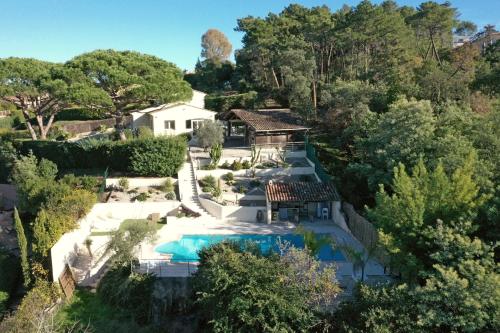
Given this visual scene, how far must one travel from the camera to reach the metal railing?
70.3 feet

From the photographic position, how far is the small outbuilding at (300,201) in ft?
93.8

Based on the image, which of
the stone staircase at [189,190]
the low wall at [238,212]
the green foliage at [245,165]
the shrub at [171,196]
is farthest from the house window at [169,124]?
the low wall at [238,212]

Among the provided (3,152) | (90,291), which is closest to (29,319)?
(90,291)

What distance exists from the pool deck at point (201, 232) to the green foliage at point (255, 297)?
487cm

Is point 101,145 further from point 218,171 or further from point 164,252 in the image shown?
point 164,252

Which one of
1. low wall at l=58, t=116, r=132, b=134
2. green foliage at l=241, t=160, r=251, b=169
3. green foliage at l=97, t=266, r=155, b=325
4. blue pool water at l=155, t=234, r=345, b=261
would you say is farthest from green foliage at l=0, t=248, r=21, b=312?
low wall at l=58, t=116, r=132, b=134

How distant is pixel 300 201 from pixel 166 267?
417 inches

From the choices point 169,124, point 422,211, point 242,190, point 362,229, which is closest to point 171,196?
point 242,190

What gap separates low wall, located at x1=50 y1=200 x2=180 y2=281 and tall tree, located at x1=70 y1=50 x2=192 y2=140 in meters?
10.7

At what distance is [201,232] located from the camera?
27312mm

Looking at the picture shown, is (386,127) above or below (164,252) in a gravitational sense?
above

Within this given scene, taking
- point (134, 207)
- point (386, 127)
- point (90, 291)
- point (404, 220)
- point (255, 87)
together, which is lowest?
point (90, 291)

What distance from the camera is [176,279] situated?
21.0m

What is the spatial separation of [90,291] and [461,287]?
56.8 ft
